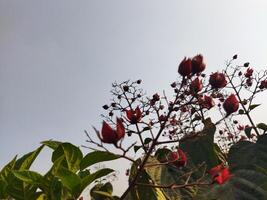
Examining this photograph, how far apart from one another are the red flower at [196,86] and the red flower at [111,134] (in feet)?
1.64

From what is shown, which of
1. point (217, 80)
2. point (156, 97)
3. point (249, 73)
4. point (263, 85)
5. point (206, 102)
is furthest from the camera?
point (249, 73)

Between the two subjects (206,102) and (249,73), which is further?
(249,73)

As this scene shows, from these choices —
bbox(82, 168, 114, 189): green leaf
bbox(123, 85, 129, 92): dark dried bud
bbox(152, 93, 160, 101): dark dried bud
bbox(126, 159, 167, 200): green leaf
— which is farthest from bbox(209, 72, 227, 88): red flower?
bbox(123, 85, 129, 92): dark dried bud

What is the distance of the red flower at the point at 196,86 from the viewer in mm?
1751

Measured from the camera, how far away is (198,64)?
5.47 ft

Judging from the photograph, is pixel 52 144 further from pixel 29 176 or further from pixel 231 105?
pixel 231 105

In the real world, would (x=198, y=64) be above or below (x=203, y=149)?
above

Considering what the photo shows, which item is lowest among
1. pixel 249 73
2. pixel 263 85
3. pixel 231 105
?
pixel 263 85

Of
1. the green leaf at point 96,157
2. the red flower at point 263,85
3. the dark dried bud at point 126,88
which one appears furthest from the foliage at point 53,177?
the red flower at point 263,85

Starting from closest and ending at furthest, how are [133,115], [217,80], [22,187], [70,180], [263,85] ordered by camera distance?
[70,180]
[22,187]
[133,115]
[217,80]
[263,85]

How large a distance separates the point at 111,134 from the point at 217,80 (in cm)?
63

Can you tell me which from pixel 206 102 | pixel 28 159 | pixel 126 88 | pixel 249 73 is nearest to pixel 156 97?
pixel 126 88

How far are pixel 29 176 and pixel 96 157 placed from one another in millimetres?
269

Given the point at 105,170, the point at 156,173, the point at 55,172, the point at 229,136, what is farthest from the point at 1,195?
the point at 229,136
